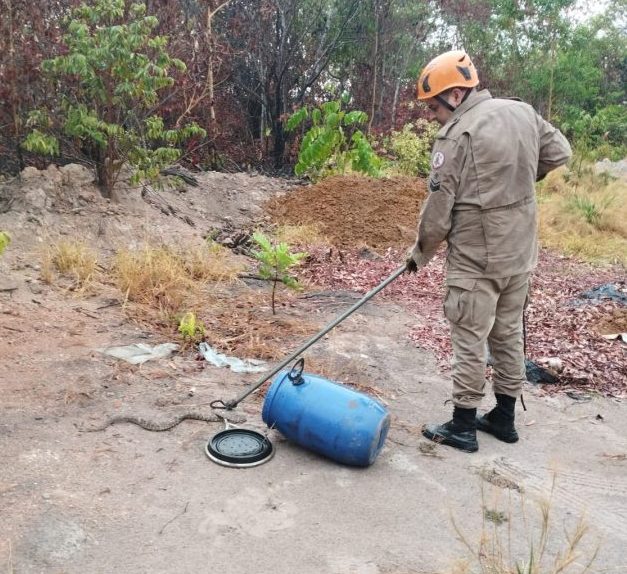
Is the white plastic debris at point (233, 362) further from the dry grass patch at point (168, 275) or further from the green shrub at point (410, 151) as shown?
the green shrub at point (410, 151)

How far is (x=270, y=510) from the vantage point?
10.0ft

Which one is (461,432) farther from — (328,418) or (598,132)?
(598,132)

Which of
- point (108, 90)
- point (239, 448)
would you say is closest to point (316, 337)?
point (239, 448)

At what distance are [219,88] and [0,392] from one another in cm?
1022

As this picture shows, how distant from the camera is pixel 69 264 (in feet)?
19.8

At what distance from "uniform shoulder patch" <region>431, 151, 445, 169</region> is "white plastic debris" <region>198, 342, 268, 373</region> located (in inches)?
78.1

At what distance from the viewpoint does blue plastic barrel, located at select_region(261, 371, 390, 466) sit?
336cm

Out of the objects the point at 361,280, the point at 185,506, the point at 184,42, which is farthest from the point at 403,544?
the point at 184,42

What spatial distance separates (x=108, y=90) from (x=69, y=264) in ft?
6.67

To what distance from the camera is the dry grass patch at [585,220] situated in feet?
31.7

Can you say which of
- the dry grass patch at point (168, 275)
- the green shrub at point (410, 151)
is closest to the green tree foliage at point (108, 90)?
the dry grass patch at point (168, 275)

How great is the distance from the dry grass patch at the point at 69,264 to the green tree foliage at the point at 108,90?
1.27 metres

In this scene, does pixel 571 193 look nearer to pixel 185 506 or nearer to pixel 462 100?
pixel 462 100

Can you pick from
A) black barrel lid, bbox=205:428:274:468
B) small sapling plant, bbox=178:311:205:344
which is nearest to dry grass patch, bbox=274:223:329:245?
small sapling plant, bbox=178:311:205:344
